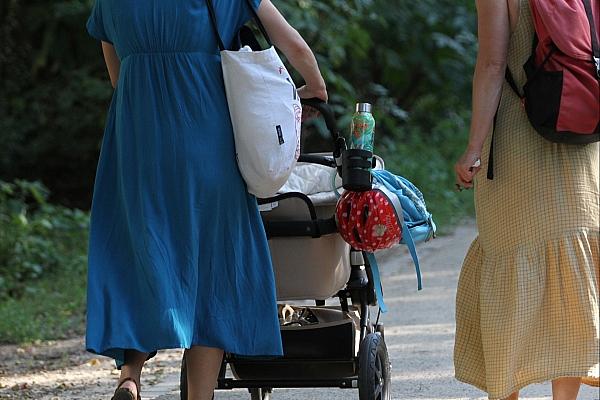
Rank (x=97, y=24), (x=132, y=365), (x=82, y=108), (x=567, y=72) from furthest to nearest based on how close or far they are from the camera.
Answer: (x=82, y=108), (x=97, y=24), (x=132, y=365), (x=567, y=72)

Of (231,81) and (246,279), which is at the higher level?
(231,81)

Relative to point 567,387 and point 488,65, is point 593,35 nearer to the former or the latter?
point 488,65

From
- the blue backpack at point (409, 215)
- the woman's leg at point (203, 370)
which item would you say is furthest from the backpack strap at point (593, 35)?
the woman's leg at point (203, 370)

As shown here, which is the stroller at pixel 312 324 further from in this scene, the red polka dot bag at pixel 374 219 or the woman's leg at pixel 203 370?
the woman's leg at pixel 203 370

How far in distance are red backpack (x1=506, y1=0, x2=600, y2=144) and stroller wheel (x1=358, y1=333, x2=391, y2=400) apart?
103 centimetres

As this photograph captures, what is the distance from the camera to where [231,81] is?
3.73m

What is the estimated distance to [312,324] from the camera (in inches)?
167

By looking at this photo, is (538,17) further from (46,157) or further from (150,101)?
(46,157)

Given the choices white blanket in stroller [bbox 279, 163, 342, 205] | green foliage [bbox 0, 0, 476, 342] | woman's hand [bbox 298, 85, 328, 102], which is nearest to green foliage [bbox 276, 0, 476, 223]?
green foliage [bbox 0, 0, 476, 342]

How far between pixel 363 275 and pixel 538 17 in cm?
134

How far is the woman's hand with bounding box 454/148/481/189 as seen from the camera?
3.69m

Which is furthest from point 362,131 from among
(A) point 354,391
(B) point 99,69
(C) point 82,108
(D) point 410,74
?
(D) point 410,74

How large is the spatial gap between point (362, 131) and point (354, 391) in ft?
5.19

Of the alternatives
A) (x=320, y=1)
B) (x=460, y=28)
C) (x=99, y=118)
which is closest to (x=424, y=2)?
(x=460, y=28)
